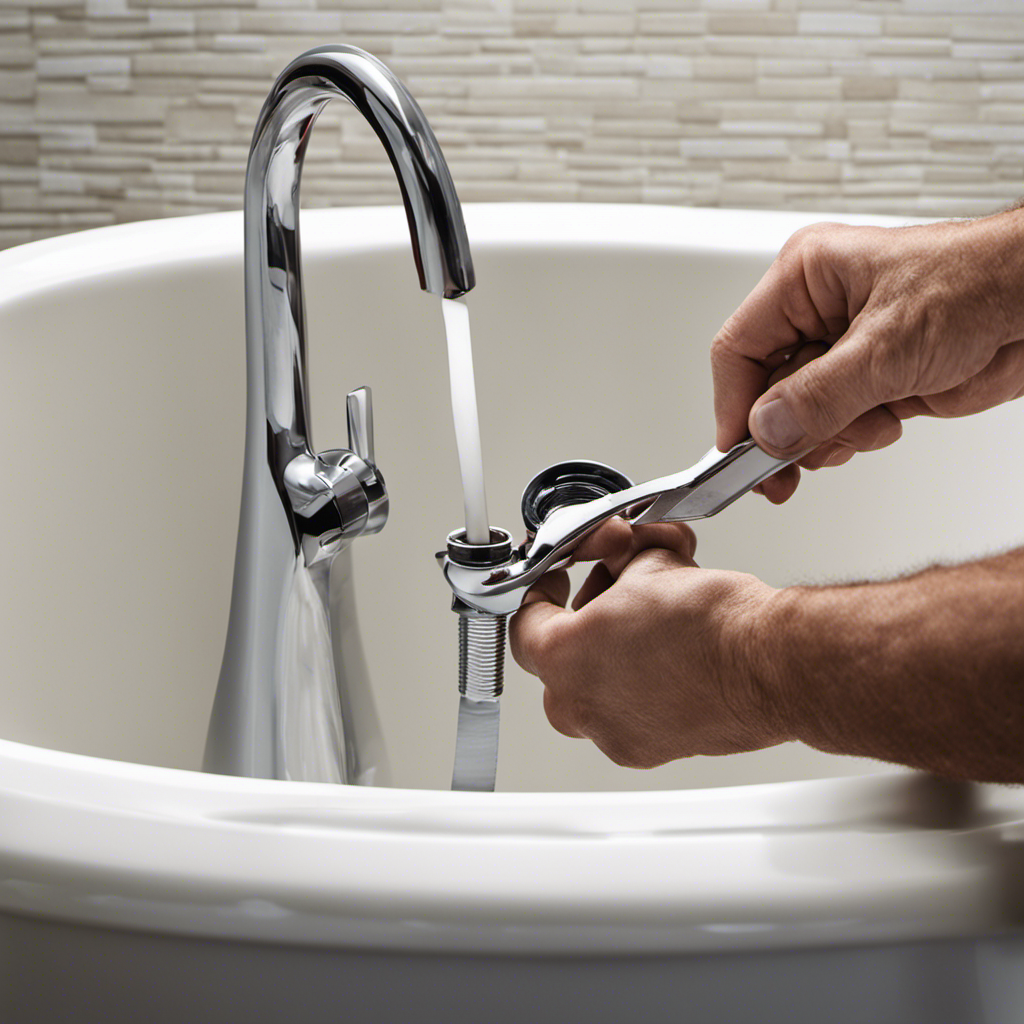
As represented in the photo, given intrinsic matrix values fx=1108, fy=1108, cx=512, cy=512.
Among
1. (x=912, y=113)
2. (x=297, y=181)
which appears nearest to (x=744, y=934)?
(x=297, y=181)

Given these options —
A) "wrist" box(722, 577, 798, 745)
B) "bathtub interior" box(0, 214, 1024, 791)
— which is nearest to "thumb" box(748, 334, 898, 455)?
"wrist" box(722, 577, 798, 745)

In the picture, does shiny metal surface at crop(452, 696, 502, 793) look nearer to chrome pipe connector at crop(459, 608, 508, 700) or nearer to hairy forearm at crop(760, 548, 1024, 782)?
chrome pipe connector at crop(459, 608, 508, 700)

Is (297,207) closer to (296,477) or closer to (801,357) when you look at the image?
(296,477)

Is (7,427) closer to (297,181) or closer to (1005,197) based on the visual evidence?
(297,181)

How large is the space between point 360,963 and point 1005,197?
1.08m

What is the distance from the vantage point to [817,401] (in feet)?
1.38

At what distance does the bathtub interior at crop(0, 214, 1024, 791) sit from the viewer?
1.99ft

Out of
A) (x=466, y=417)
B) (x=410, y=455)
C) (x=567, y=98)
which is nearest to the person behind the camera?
(x=466, y=417)

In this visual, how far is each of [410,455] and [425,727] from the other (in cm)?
17

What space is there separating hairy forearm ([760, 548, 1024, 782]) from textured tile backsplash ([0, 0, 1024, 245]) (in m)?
0.85

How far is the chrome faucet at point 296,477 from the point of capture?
38cm

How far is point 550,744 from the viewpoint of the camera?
0.71 m

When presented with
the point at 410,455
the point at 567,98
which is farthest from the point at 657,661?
the point at 567,98

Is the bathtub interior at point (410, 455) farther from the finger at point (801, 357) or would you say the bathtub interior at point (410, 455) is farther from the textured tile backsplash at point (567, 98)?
the textured tile backsplash at point (567, 98)
